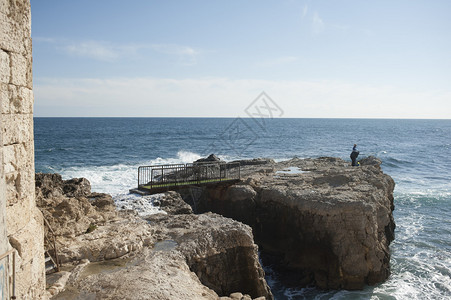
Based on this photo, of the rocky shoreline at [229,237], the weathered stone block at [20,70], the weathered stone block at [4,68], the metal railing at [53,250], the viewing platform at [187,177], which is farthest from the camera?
the viewing platform at [187,177]

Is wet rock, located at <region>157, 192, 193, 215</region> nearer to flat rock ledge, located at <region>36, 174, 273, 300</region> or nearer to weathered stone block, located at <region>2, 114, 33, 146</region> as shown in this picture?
flat rock ledge, located at <region>36, 174, 273, 300</region>

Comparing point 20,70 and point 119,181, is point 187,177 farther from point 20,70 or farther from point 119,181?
point 119,181

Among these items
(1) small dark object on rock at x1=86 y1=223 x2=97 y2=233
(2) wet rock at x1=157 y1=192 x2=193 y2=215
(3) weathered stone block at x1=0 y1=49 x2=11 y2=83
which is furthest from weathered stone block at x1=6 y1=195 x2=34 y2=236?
(2) wet rock at x1=157 y1=192 x2=193 y2=215

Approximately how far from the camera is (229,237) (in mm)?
9844

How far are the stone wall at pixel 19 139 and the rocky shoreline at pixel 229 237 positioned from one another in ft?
7.51

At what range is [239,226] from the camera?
1027cm

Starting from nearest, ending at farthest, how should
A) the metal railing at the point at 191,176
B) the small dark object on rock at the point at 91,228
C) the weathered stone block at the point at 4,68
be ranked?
the weathered stone block at the point at 4,68 < the small dark object on rock at the point at 91,228 < the metal railing at the point at 191,176

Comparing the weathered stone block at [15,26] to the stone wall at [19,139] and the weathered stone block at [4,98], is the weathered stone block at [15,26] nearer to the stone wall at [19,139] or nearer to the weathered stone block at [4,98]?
the stone wall at [19,139]

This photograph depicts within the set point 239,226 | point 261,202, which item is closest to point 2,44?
point 239,226

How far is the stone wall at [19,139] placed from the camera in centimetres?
422

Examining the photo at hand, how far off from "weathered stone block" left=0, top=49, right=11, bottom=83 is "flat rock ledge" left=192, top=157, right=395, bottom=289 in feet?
38.1

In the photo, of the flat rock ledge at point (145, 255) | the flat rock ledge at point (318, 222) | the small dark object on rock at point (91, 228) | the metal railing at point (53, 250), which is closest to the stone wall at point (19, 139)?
the flat rock ledge at point (145, 255)

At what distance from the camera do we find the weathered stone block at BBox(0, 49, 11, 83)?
4.15 meters

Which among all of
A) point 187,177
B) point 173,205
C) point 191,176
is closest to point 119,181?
point 191,176
